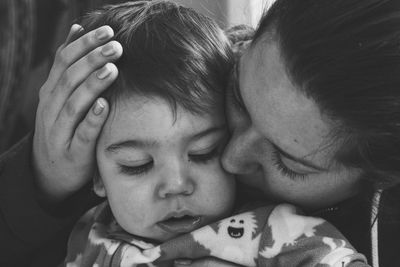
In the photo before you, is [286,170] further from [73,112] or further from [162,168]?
[73,112]

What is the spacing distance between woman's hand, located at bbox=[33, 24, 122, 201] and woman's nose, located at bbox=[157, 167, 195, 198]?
0.16 meters

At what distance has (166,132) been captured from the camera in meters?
1.05

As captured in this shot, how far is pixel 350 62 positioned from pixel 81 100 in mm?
494

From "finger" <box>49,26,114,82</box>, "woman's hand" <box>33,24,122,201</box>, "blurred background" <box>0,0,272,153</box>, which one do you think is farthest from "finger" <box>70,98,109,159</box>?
"blurred background" <box>0,0,272,153</box>

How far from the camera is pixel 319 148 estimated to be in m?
0.96

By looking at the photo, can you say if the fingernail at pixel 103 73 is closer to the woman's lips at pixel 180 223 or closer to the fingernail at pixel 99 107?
the fingernail at pixel 99 107

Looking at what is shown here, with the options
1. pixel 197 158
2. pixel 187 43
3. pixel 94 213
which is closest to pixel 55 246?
pixel 94 213

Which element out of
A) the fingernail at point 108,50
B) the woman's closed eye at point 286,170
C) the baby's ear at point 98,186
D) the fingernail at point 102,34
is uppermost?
the fingernail at point 102,34

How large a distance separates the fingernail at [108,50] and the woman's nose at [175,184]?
0.76 ft

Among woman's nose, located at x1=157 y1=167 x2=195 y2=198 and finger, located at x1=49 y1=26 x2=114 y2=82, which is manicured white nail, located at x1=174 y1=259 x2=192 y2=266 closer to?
woman's nose, located at x1=157 y1=167 x2=195 y2=198

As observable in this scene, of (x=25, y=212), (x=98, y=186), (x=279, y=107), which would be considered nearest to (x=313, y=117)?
(x=279, y=107)

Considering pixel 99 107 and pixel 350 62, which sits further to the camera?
pixel 99 107

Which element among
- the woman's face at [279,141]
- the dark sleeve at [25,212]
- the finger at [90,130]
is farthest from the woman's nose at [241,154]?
the dark sleeve at [25,212]

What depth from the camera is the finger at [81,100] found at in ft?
3.50
